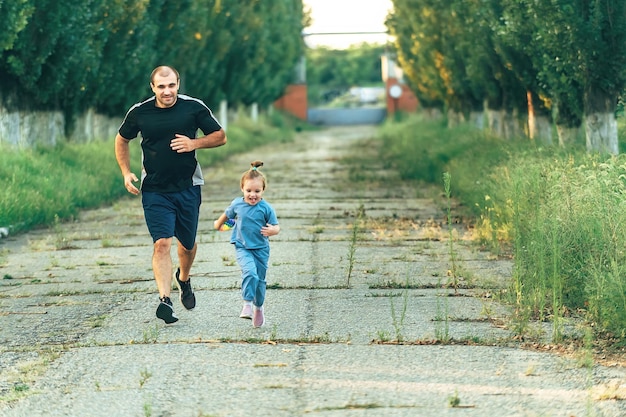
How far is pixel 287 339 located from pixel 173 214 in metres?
1.61

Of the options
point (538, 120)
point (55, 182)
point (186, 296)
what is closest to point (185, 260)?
point (186, 296)

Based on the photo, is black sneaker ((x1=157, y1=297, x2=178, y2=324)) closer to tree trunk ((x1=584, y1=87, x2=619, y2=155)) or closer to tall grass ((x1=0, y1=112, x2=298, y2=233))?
tall grass ((x1=0, y1=112, x2=298, y2=233))

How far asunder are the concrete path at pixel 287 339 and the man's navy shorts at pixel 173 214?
0.64 metres

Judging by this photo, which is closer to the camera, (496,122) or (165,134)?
(165,134)

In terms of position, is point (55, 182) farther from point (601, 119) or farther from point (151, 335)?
point (151, 335)

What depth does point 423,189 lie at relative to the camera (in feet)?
72.3

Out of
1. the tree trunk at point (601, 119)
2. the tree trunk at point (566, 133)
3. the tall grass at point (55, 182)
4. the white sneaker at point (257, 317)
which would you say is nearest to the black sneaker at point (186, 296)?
the white sneaker at point (257, 317)

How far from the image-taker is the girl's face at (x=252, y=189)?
8812 millimetres

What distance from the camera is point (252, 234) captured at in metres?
8.91

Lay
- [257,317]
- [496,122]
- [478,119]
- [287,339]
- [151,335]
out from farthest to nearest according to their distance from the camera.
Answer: [478,119] → [496,122] → [257,317] → [151,335] → [287,339]

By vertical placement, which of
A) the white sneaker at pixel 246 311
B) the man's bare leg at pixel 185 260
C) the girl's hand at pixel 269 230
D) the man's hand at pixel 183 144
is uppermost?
the man's hand at pixel 183 144

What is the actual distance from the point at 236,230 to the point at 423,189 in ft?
43.6

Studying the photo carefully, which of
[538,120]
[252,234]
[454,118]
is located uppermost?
[252,234]

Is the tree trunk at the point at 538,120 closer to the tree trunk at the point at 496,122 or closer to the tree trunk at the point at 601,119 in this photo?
the tree trunk at the point at 496,122
